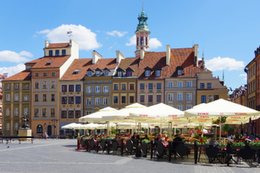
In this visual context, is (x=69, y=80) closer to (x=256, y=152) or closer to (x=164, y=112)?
(x=164, y=112)

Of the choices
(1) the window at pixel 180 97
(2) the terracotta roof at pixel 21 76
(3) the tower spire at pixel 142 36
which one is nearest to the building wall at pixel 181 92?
(1) the window at pixel 180 97

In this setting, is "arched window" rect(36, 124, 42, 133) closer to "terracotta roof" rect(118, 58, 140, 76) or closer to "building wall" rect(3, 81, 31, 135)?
"building wall" rect(3, 81, 31, 135)

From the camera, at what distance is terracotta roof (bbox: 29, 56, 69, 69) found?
72.6 meters

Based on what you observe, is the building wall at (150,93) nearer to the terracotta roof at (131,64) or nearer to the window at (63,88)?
the terracotta roof at (131,64)

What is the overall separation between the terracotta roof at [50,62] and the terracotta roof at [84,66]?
188cm

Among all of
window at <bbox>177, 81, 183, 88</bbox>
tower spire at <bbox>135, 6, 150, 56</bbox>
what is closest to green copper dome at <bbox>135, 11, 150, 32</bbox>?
tower spire at <bbox>135, 6, 150, 56</bbox>

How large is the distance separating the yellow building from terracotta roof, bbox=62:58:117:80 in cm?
1415

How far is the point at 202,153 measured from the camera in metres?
20.3

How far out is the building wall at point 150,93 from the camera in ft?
223

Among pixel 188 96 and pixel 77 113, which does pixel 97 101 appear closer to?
pixel 77 113

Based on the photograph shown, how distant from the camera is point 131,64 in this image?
7100cm

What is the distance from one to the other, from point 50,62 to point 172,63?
65.6 ft

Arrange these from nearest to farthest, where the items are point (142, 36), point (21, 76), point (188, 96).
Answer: point (188, 96) → point (21, 76) → point (142, 36)

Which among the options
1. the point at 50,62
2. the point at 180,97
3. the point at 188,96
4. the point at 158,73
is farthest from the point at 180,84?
the point at 50,62
